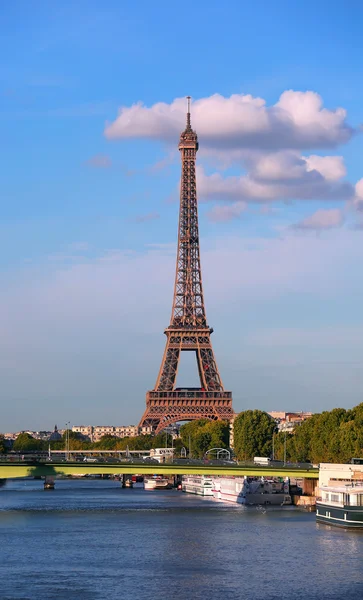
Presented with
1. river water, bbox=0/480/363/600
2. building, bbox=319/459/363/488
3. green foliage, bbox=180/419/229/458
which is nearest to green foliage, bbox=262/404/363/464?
building, bbox=319/459/363/488

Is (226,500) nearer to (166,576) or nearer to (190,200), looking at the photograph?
(166,576)

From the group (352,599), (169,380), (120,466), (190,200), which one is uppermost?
(190,200)

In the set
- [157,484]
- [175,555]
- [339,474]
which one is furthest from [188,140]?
[175,555]

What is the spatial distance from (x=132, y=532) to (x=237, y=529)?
568cm

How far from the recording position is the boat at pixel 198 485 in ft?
362

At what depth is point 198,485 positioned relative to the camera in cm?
11400

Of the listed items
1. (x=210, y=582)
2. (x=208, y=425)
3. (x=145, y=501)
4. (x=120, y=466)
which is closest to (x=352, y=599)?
(x=210, y=582)

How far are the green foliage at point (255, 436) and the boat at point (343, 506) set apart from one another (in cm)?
5864

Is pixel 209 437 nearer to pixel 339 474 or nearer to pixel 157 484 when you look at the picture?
pixel 157 484

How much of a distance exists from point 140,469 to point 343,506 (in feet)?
69.8

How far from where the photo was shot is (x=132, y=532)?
6788 cm

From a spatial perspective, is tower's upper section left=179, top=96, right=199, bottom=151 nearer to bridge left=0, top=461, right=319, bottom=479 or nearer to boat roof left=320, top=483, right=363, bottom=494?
bridge left=0, top=461, right=319, bottom=479

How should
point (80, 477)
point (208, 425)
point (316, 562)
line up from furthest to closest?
point (80, 477) → point (208, 425) → point (316, 562)

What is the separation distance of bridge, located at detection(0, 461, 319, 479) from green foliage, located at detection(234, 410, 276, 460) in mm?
42899
